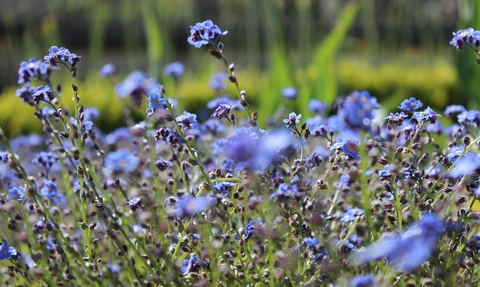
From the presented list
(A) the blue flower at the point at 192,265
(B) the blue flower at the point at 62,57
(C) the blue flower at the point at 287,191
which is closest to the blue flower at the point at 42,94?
(B) the blue flower at the point at 62,57

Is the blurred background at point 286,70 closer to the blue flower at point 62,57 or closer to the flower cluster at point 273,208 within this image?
the blue flower at point 62,57

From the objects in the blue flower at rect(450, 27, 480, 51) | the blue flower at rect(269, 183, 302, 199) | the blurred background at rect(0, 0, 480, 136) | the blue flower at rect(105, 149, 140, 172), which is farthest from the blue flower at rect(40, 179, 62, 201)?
the blue flower at rect(450, 27, 480, 51)

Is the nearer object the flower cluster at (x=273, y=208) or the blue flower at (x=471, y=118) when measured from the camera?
the flower cluster at (x=273, y=208)

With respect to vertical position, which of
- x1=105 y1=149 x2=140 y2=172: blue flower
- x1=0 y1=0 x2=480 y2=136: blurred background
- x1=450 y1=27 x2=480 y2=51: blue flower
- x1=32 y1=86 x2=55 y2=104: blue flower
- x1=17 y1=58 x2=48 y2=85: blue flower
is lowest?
x1=105 y1=149 x2=140 y2=172: blue flower

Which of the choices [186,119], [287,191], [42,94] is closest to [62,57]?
[42,94]

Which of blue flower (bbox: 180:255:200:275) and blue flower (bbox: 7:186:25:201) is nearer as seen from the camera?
blue flower (bbox: 180:255:200:275)

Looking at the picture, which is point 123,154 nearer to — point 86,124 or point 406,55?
point 86,124

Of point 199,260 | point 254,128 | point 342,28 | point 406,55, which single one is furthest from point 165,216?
point 406,55

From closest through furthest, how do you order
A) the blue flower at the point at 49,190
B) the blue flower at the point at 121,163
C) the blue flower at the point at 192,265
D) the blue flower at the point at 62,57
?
the blue flower at the point at 121,163 < the blue flower at the point at 192,265 < the blue flower at the point at 62,57 < the blue flower at the point at 49,190

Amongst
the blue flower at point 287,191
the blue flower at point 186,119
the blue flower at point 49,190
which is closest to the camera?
the blue flower at point 287,191

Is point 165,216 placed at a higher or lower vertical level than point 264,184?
higher

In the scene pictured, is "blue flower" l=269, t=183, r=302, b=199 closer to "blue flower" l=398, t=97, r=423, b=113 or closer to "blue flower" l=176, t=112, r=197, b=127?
"blue flower" l=176, t=112, r=197, b=127
